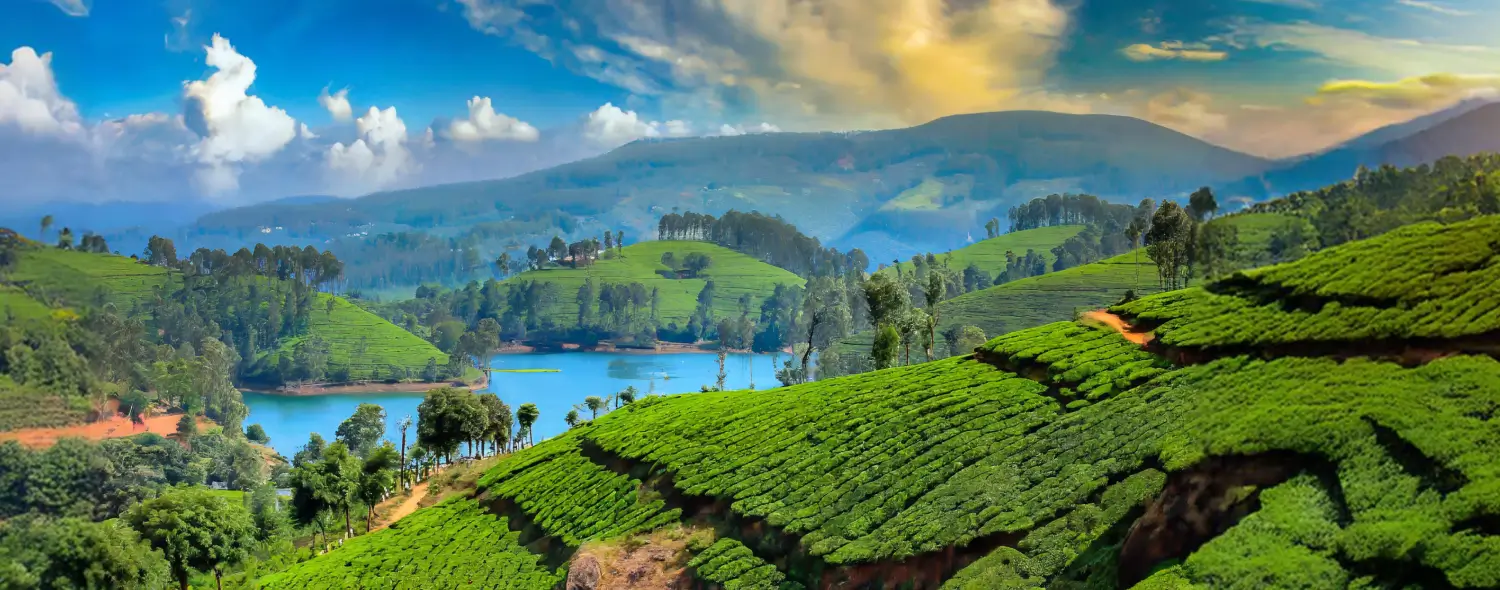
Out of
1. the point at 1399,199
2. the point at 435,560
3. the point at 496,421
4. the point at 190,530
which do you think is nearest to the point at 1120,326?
the point at 435,560

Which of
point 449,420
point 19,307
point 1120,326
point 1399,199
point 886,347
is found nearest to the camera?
point 1120,326

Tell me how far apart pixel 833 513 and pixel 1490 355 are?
54.1 feet

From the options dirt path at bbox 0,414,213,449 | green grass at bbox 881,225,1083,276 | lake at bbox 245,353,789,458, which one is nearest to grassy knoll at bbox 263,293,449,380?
lake at bbox 245,353,789,458

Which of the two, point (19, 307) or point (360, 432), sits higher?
point (19, 307)

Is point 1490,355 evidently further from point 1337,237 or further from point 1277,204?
point 1277,204

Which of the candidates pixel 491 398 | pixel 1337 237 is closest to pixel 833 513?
pixel 491 398

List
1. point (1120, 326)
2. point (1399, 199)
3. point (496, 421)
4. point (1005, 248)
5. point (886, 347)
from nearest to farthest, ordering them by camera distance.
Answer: point (1120, 326) → point (886, 347) → point (496, 421) → point (1399, 199) → point (1005, 248)

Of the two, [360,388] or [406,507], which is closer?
[406,507]

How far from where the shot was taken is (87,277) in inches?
5433

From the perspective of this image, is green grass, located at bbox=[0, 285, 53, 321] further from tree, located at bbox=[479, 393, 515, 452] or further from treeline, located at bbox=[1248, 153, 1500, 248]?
treeline, located at bbox=[1248, 153, 1500, 248]

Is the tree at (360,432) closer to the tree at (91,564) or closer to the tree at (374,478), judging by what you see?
the tree at (374,478)

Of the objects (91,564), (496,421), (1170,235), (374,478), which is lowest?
(91,564)

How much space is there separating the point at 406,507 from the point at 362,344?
105895mm

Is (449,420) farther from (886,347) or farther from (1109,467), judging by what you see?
(1109,467)
